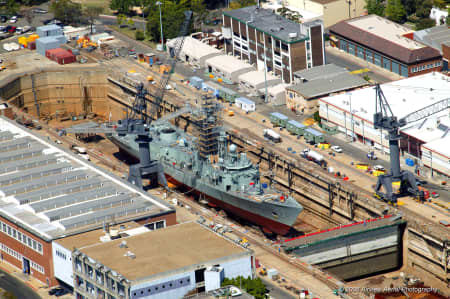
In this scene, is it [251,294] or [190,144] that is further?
[190,144]

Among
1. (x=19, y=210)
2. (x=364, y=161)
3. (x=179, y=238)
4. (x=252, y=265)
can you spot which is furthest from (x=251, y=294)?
(x=364, y=161)

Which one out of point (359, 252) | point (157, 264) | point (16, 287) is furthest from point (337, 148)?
point (16, 287)

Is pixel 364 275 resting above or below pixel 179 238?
below

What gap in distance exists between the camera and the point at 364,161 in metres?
189

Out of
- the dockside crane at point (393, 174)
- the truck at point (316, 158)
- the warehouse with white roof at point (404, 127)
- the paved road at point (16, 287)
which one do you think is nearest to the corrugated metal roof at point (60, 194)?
the paved road at point (16, 287)

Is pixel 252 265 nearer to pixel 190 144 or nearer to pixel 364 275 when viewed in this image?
pixel 364 275

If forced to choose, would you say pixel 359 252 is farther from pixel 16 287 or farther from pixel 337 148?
pixel 16 287

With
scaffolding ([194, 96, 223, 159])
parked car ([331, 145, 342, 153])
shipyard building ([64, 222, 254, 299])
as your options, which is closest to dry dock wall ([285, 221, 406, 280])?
shipyard building ([64, 222, 254, 299])

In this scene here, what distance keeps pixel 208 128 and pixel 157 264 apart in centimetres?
5124

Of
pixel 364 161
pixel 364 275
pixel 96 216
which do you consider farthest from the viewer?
pixel 364 161

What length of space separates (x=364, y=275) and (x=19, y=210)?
51269 mm

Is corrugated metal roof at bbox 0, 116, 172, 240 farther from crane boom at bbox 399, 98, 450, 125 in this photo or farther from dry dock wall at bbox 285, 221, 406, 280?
crane boom at bbox 399, 98, 450, 125

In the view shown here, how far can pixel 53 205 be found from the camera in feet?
530

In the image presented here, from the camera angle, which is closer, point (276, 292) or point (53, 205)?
point (276, 292)
